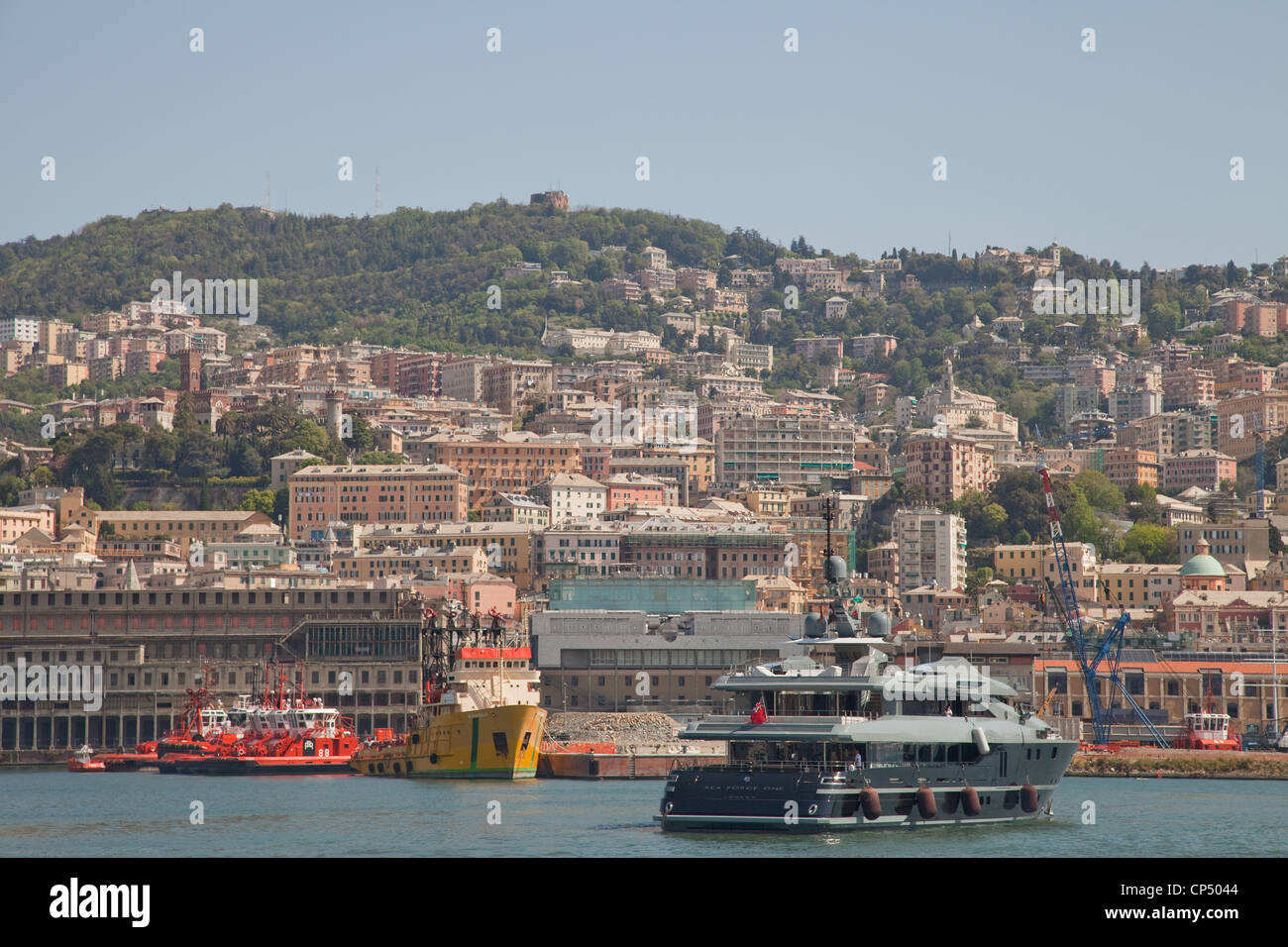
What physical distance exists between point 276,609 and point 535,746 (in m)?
27.9

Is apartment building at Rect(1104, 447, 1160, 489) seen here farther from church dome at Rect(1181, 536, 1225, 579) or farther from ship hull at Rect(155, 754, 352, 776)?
ship hull at Rect(155, 754, 352, 776)

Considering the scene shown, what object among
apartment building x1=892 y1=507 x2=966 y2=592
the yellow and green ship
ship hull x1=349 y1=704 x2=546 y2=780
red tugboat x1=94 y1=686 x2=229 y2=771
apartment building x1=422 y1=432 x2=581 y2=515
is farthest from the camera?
apartment building x1=422 y1=432 x2=581 y2=515

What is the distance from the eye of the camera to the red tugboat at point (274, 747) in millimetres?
75062

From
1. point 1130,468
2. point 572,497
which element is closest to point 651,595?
point 572,497

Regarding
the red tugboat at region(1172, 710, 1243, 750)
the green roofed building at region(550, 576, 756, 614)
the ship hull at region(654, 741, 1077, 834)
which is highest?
the green roofed building at region(550, 576, 756, 614)

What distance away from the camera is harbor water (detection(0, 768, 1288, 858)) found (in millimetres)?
38938

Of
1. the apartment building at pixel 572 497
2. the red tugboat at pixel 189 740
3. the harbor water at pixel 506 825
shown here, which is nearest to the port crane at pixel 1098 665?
the harbor water at pixel 506 825

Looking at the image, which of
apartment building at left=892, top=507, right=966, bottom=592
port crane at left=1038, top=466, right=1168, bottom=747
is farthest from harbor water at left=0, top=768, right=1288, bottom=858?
apartment building at left=892, top=507, right=966, bottom=592

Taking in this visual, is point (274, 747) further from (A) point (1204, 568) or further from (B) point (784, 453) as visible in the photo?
(B) point (784, 453)

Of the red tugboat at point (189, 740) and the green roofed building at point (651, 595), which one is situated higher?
the green roofed building at point (651, 595)

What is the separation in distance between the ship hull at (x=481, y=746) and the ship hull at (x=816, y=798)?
25.3 meters

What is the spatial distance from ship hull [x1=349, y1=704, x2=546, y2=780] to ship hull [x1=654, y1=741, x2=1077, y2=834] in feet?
83.2

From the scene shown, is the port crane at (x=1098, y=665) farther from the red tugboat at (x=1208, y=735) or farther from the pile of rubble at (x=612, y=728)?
the pile of rubble at (x=612, y=728)
